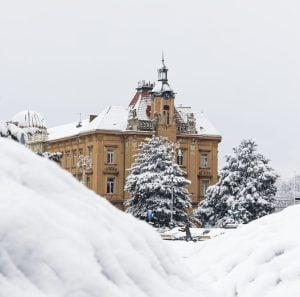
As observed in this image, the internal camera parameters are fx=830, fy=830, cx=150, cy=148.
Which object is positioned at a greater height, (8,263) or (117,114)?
(117,114)

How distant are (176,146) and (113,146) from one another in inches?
265

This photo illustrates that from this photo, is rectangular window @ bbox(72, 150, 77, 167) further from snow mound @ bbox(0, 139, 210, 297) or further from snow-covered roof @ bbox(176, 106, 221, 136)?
snow mound @ bbox(0, 139, 210, 297)

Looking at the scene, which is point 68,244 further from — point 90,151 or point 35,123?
point 35,123

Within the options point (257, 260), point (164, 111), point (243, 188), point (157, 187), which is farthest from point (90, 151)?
point (257, 260)

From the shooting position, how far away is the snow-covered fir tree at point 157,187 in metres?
55.9

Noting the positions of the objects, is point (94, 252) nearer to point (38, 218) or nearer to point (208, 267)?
point (38, 218)

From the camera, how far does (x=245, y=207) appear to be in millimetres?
55594

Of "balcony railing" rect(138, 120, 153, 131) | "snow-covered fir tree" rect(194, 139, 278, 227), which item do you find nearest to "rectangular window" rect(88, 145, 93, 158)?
"balcony railing" rect(138, 120, 153, 131)

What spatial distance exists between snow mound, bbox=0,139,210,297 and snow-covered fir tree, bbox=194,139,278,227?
53205 mm

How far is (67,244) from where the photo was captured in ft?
6.95

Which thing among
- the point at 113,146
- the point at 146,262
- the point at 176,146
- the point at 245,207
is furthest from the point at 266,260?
the point at 113,146

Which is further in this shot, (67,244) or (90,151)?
(90,151)

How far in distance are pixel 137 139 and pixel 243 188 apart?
16.6m

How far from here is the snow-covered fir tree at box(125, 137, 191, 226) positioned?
55.9 m
